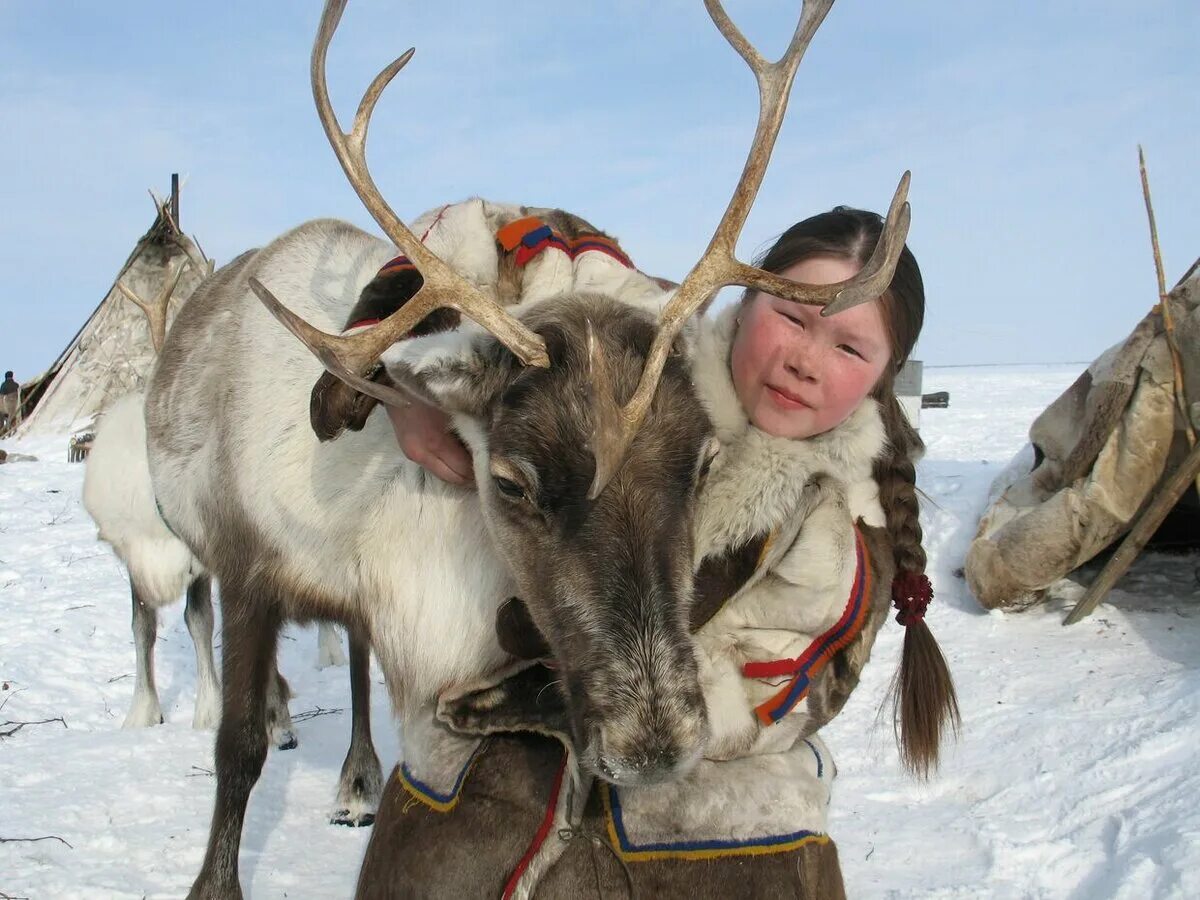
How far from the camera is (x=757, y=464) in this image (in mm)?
2141

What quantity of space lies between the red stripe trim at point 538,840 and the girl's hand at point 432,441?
0.72 meters

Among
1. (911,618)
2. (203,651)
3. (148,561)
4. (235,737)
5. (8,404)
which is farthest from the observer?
(8,404)

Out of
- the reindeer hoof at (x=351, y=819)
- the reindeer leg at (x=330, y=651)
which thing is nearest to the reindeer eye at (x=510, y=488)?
the reindeer hoof at (x=351, y=819)

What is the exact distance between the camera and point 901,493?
2371 millimetres

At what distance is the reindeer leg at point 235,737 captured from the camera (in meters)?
3.09

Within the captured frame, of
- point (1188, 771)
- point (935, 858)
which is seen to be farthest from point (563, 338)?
point (1188, 771)

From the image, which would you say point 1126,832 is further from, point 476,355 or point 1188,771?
point 476,355

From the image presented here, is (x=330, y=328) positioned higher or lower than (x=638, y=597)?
higher

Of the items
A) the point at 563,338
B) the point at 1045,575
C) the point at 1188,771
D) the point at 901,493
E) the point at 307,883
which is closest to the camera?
the point at 563,338

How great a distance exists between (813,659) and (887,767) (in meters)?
3.20

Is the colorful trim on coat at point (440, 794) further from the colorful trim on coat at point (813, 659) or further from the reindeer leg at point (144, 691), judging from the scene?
the reindeer leg at point (144, 691)

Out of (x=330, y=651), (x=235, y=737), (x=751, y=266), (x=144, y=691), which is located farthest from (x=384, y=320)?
(x=330, y=651)

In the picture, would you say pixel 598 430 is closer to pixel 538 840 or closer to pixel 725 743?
pixel 725 743

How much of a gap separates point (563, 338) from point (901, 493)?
88 centimetres
